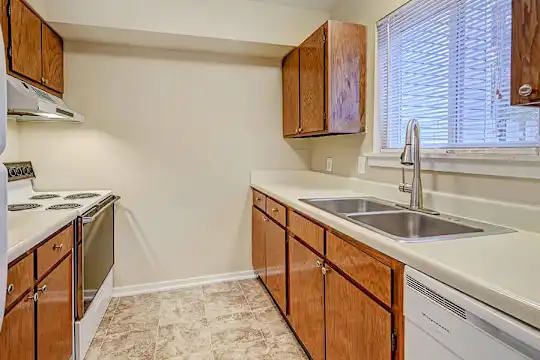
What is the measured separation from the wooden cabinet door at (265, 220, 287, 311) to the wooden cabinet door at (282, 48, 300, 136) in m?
0.94

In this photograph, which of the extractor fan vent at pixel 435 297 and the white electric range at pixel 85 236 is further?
the white electric range at pixel 85 236

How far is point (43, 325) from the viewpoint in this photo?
144 cm

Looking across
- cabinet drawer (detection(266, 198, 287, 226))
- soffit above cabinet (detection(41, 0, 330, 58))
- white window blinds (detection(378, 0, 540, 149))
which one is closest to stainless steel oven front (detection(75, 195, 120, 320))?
cabinet drawer (detection(266, 198, 287, 226))

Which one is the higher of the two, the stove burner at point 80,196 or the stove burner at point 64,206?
the stove burner at point 80,196

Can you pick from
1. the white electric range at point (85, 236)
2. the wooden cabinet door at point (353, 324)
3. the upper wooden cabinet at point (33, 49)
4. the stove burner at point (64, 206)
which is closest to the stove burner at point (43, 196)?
the white electric range at point (85, 236)

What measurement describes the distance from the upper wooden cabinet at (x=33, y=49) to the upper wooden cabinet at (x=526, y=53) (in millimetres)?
2326

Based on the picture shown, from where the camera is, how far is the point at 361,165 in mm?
2521

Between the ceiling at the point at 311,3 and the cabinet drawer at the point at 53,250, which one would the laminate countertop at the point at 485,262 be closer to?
the cabinet drawer at the point at 53,250

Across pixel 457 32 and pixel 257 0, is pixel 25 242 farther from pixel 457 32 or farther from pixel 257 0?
pixel 257 0

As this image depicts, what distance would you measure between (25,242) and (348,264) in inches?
48.4

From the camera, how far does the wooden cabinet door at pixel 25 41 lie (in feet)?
6.37

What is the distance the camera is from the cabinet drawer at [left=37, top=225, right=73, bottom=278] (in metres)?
1.41

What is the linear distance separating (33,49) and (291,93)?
190 cm

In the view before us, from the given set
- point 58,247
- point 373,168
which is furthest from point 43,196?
point 373,168
